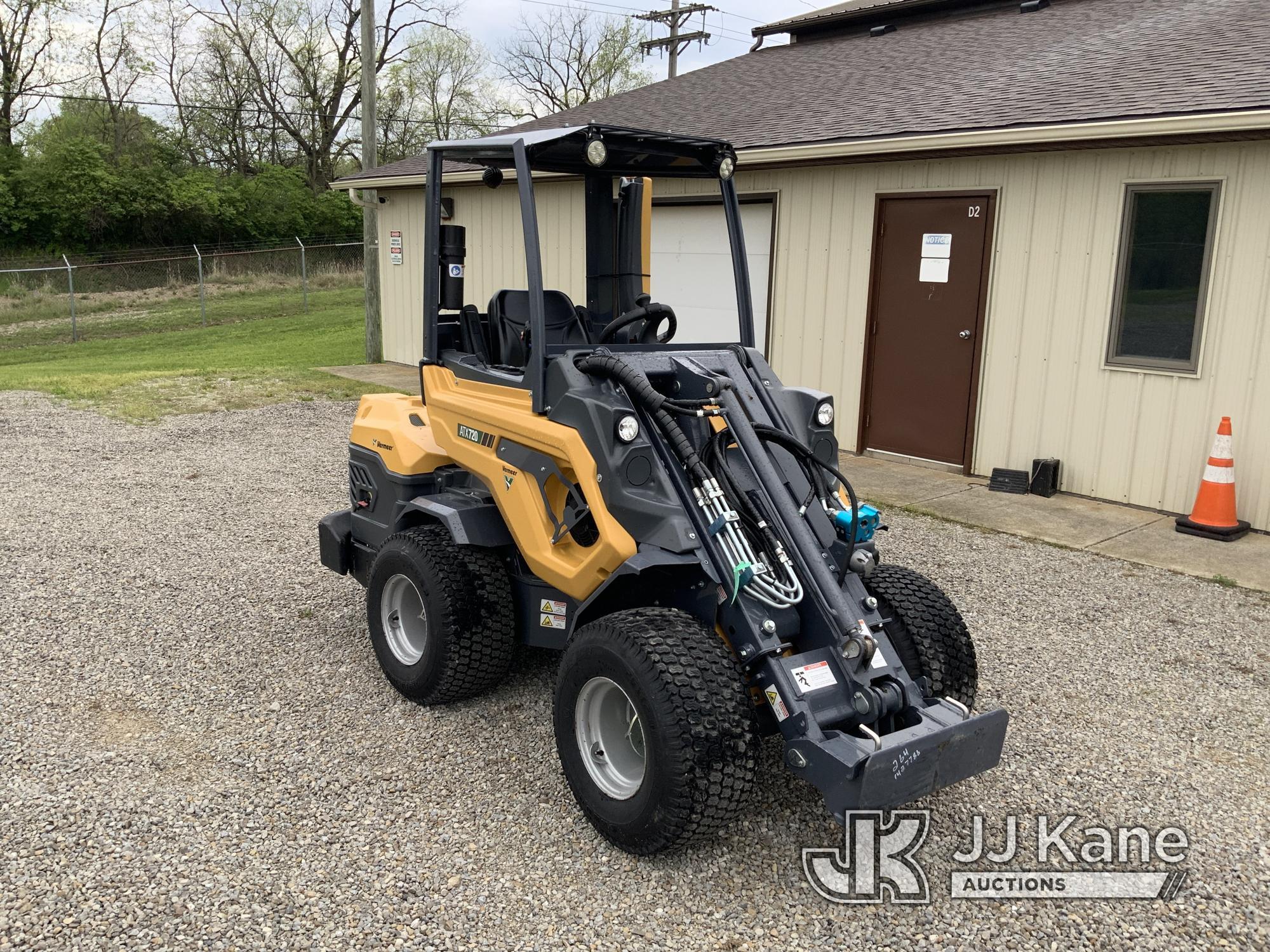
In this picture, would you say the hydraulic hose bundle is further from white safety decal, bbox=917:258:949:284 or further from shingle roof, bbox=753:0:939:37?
shingle roof, bbox=753:0:939:37

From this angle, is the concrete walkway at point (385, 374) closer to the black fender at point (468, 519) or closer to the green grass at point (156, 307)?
the black fender at point (468, 519)

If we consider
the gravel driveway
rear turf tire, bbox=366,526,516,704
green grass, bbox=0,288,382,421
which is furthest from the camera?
green grass, bbox=0,288,382,421

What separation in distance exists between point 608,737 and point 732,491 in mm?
905

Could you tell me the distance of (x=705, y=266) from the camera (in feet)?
32.5

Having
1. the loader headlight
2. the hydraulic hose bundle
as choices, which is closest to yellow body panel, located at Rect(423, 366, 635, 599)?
the loader headlight

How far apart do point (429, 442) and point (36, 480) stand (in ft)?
16.3

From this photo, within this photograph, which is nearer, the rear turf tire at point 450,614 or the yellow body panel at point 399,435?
the rear turf tire at point 450,614

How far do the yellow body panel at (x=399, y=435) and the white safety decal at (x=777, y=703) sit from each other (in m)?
2.00

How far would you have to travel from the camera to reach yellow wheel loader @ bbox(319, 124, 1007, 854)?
9.97 ft

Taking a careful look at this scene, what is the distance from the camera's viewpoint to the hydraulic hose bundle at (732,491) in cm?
329

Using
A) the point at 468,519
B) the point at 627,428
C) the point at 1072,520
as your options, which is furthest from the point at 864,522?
the point at 1072,520

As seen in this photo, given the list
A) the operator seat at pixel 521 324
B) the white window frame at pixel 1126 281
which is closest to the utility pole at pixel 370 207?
the white window frame at pixel 1126 281

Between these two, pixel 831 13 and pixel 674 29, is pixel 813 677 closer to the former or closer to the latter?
pixel 831 13

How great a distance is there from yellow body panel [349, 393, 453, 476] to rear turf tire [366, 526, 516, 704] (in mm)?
382
